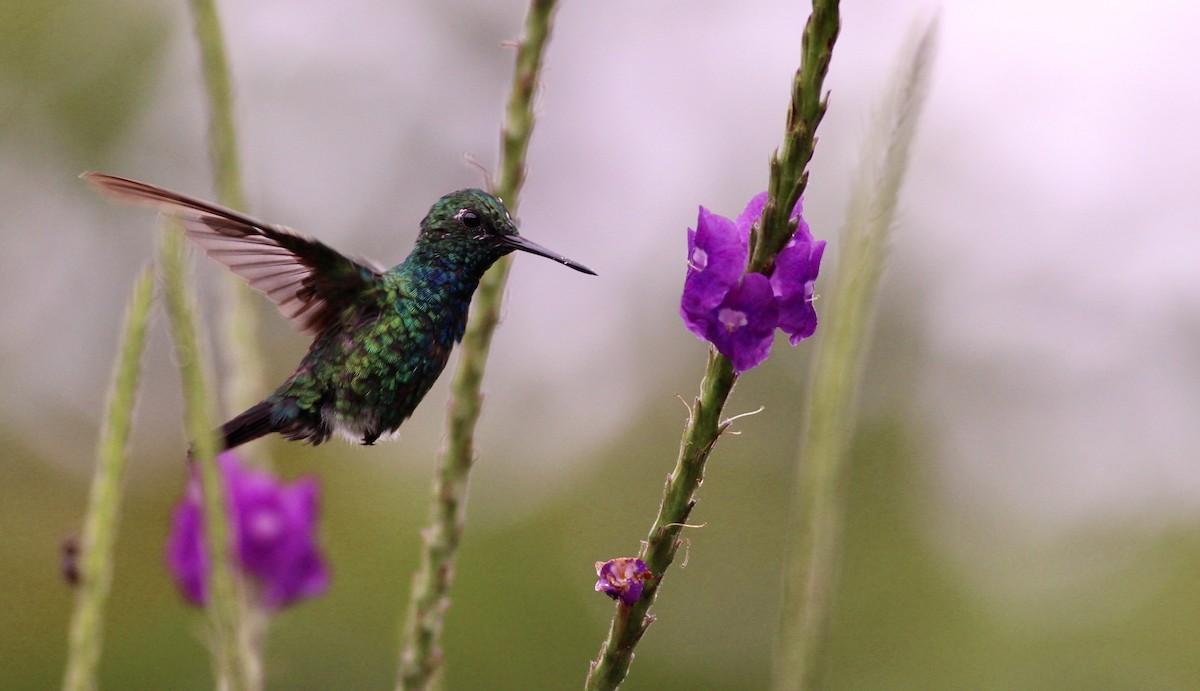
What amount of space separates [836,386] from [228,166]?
0.84 m

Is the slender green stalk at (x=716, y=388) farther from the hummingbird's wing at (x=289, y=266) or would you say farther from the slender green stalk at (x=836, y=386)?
the hummingbird's wing at (x=289, y=266)

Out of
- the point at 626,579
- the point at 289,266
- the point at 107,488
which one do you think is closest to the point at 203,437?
the point at 107,488

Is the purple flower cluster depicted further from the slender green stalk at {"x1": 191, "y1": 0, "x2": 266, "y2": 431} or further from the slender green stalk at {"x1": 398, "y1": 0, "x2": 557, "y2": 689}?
the slender green stalk at {"x1": 191, "y1": 0, "x2": 266, "y2": 431}

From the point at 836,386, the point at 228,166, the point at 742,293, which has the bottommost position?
the point at 836,386

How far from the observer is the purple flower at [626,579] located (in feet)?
3.16

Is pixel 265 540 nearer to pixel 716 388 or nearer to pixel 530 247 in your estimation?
pixel 530 247

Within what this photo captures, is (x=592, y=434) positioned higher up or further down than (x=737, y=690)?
higher up

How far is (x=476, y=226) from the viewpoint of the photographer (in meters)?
1.49

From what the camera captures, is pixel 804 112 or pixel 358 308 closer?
pixel 804 112

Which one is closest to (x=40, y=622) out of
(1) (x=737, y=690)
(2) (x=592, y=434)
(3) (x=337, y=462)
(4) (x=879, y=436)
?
(3) (x=337, y=462)

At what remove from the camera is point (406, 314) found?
1.68 m

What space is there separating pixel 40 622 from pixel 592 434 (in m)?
4.68

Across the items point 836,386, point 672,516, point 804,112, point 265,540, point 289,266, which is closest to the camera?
point 836,386

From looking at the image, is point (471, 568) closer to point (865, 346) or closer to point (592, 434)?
point (592, 434)
